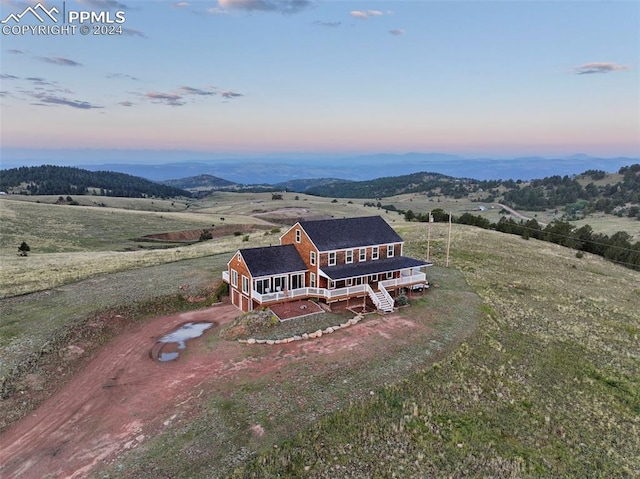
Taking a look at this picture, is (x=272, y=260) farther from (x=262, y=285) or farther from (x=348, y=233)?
(x=348, y=233)

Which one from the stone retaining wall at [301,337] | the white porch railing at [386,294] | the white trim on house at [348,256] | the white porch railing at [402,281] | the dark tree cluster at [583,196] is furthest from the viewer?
the dark tree cluster at [583,196]

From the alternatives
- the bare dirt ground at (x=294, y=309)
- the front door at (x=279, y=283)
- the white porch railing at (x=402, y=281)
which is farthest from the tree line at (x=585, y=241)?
the front door at (x=279, y=283)

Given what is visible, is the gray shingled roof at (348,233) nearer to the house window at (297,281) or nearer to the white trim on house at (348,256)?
the white trim on house at (348,256)

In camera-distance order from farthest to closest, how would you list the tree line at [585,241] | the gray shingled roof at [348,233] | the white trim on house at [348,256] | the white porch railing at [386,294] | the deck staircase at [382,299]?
the tree line at [585,241]
the white trim on house at [348,256]
the gray shingled roof at [348,233]
the white porch railing at [386,294]
the deck staircase at [382,299]

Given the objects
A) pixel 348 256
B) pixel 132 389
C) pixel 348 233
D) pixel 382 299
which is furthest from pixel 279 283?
pixel 132 389

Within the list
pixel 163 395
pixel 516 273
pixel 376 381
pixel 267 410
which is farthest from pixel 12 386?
pixel 516 273

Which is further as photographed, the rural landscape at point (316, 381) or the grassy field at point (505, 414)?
the rural landscape at point (316, 381)
